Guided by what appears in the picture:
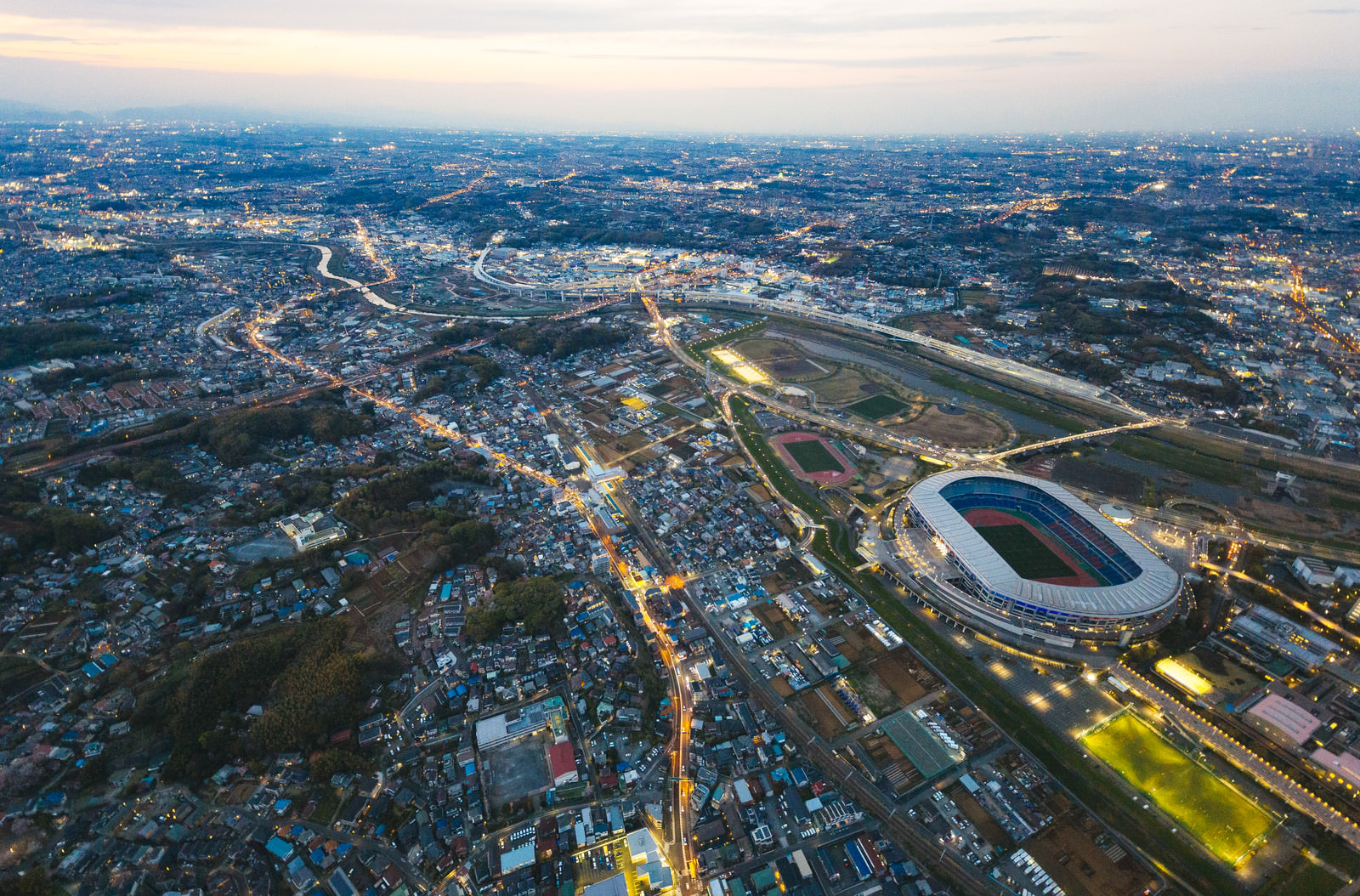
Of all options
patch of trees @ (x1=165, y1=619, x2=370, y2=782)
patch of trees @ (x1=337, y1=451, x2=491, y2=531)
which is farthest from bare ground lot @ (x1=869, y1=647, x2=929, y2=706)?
patch of trees @ (x1=337, y1=451, x2=491, y2=531)

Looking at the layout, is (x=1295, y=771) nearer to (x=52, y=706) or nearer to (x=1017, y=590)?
(x=1017, y=590)

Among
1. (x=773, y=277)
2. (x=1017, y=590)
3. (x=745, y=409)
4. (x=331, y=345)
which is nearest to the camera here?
(x=1017, y=590)

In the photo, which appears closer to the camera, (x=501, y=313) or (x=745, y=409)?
(x=745, y=409)

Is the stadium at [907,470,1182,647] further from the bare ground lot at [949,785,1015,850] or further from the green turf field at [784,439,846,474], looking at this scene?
the bare ground lot at [949,785,1015,850]

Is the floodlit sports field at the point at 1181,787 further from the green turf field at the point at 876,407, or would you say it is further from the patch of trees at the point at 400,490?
the patch of trees at the point at 400,490

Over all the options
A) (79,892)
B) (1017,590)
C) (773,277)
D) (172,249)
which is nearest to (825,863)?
(1017,590)

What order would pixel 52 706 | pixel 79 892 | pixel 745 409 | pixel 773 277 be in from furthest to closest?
pixel 773 277, pixel 745 409, pixel 52 706, pixel 79 892

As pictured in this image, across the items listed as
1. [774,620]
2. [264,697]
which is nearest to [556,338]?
[774,620]

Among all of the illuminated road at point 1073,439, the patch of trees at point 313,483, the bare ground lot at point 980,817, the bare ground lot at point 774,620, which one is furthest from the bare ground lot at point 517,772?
the illuminated road at point 1073,439
